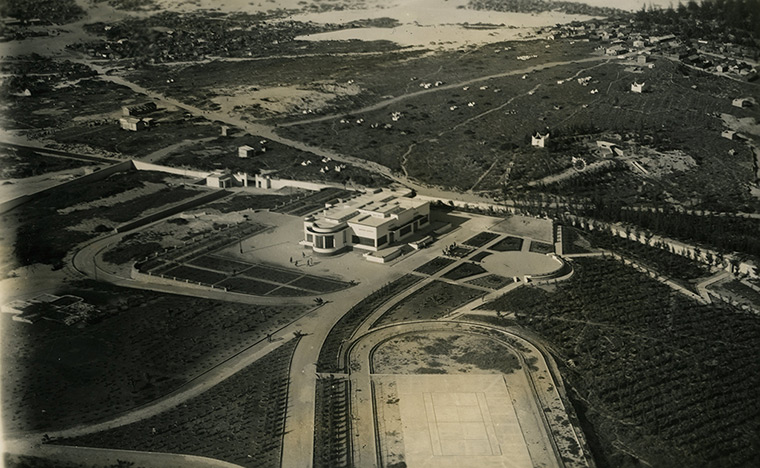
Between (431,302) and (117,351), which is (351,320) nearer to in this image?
(431,302)

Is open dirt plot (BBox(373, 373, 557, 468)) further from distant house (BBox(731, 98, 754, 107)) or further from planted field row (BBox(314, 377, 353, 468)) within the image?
distant house (BBox(731, 98, 754, 107))

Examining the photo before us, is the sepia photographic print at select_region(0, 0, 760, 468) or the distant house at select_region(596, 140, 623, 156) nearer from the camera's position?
the sepia photographic print at select_region(0, 0, 760, 468)

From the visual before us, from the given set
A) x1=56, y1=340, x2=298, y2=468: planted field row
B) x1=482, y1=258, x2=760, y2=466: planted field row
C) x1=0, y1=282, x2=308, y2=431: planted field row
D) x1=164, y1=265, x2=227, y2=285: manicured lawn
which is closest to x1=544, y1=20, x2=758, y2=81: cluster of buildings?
x1=482, y1=258, x2=760, y2=466: planted field row

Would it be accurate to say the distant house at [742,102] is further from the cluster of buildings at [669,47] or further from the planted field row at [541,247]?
the planted field row at [541,247]

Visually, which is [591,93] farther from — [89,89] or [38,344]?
[38,344]

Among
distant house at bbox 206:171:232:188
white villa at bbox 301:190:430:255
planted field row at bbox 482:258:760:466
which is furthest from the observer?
distant house at bbox 206:171:232:188

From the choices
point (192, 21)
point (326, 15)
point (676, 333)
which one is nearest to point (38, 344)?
point (676, 333)

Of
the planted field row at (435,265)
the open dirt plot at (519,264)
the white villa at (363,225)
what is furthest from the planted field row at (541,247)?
the white villa at (363,225)
